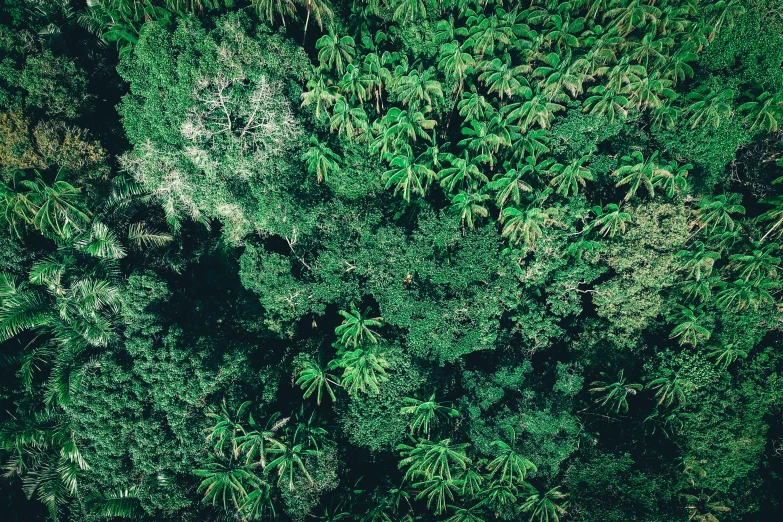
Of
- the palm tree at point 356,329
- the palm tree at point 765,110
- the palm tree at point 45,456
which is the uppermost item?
the palm tree at point 765,110

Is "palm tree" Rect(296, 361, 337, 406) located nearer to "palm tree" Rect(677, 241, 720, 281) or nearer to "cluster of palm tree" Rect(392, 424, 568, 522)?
"cluster of palm tree" Rect(392, 424, 568, 522)

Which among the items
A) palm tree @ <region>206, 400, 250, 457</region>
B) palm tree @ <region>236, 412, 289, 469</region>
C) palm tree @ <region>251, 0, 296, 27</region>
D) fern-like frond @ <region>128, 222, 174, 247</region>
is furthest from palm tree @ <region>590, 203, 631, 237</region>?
fern-like frond @ <region>128, 222, 174, 247</region>

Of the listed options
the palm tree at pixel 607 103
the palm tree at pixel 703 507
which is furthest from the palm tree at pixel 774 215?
the palm tree at pixel 703 507

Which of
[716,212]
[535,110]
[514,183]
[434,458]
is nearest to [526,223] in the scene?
[514,183]

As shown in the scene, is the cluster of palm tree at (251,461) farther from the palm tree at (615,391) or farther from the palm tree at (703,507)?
the palm tree at (703,507)

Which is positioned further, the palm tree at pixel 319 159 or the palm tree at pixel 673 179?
the palm tree at pixel 319 159

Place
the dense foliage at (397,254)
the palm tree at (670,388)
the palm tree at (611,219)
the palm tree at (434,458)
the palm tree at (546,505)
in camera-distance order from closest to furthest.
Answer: the dense foliage at (397,254), the palm tree at (611,219), the palm tree at (434,458), the palm tree at (546,505), the palm tree at (670,388)

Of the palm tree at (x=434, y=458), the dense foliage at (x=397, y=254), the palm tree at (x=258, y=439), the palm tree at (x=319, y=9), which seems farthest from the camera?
the palm tree at (x=319, y=9)
